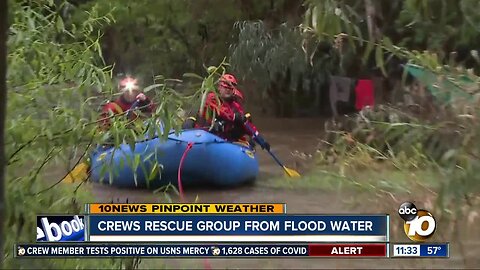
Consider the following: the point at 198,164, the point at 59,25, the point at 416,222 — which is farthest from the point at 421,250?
the point at 198,164

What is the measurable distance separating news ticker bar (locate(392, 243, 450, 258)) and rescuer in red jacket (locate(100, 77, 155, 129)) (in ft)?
5.11

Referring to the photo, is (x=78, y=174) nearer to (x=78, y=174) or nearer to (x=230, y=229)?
(x=78, y=174)

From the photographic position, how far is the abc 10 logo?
3047 millimetres

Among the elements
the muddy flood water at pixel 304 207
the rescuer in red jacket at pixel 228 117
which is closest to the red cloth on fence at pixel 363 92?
the muddy flood water at pixel 304 207

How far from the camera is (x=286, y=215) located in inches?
154

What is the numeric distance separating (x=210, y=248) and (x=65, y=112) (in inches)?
49.7

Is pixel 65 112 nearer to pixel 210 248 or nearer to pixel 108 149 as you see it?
pixel 108 149

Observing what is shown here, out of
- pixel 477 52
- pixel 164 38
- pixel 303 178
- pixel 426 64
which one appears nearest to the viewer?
pixel 426 64

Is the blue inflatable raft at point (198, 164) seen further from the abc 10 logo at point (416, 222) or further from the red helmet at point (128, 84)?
the abc 10 logo at point (416, 222)

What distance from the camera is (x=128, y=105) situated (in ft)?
9.59

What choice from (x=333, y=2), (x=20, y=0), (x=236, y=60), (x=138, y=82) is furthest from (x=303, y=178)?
(x=333, y=2)

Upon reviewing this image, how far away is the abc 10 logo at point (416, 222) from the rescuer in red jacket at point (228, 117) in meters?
0.98

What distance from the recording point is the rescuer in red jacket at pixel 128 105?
9.16ft

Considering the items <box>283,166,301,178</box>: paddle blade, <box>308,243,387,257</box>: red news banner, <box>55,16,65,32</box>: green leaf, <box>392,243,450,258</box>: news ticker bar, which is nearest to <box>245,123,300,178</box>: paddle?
<box>283,166,301,178</box>: paddle blade
